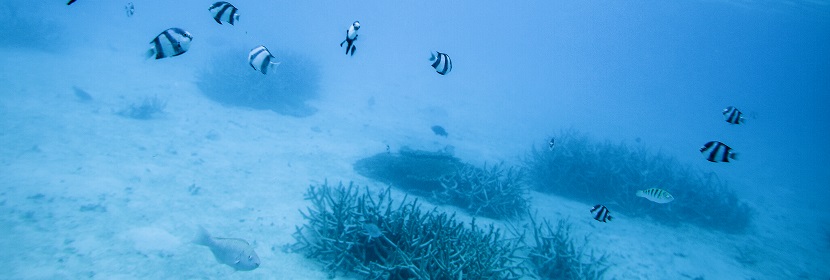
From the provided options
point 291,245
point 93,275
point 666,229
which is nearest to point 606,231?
point 666,229

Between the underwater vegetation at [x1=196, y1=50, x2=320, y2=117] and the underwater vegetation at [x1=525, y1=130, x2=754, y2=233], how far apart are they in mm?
9713

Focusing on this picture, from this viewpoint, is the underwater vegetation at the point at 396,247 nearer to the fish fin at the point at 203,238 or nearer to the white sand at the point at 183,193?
the white sand at the point at 183,193

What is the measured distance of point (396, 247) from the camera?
4328mm

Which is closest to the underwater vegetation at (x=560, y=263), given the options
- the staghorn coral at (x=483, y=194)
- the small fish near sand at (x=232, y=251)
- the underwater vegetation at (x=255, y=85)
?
the staghorn coral at (x=483, y=194)

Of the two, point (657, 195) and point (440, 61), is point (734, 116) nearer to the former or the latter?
point (657, 195)

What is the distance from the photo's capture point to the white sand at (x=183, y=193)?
468 cm

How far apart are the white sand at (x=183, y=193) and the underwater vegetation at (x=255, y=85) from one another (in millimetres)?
785

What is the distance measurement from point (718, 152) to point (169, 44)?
Answer: 5.65 meters

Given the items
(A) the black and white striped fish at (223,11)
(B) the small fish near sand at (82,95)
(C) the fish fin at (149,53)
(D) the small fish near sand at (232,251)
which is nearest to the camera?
(C) the fish fin at (149,53)

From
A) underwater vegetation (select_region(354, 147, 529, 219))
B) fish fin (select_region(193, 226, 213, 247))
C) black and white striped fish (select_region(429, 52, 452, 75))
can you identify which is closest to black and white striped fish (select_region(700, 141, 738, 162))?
black and white striped fish (select_region(429, 52, 452, 75))

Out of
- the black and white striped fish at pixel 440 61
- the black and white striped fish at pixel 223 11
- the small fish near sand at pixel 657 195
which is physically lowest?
the small fish near sand at pixel 657 195

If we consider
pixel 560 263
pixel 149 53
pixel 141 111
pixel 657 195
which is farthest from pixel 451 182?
pixel 141 111

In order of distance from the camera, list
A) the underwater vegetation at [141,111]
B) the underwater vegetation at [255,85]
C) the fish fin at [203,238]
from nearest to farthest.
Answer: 1. the fish fin at [203,238]
2. the underwater vegetation at [141,111]
3. the underwater vegetation at [255,85]

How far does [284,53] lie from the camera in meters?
15.8
